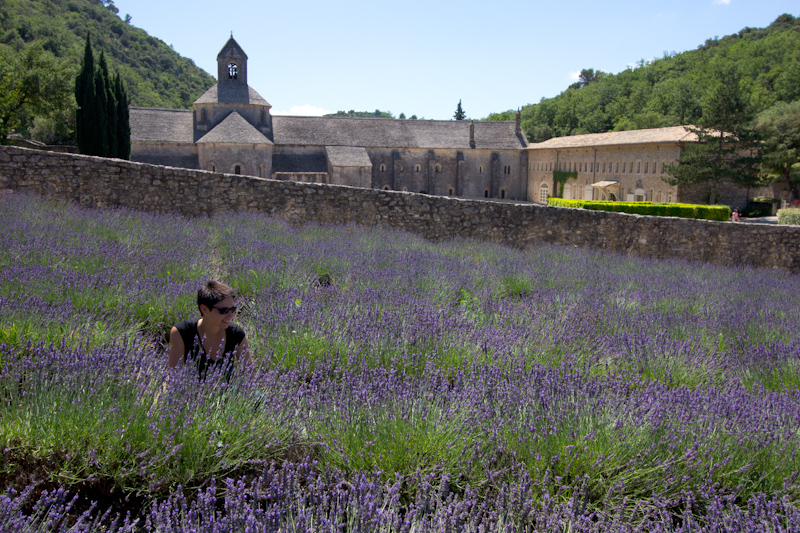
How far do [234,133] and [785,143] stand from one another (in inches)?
1340

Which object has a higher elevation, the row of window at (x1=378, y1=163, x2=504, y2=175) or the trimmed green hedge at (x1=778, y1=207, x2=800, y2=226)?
the row of window at (x1=378, y1=163, x2=504, y2=175)

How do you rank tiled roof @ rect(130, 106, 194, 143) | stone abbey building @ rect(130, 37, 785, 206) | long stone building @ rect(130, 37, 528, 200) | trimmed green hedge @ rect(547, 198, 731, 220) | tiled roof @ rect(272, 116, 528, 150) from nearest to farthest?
trimmed green hedge @ rect(547, 198, 731, 220) < stone abbey building @ rect(130, 37, 785, 206) < long stone building @ rect(130, 37, 528, 200) < tiled roof @ rect(130, 106, 194, 143) < tiled roof @ rect(272, 116, 528, 150)

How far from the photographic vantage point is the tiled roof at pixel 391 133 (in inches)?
1492

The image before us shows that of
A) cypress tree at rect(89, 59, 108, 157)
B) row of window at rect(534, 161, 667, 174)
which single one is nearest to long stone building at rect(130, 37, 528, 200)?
row of window at rect(534, 161, 667, 174)

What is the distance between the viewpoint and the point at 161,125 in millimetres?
34938

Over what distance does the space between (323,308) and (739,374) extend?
9.93 ft

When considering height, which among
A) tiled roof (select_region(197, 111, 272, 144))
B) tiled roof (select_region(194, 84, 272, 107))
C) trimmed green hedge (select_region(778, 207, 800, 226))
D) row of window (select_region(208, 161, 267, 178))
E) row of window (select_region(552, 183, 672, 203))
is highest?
tiled roof (select_region(194, 84, 272, 107))

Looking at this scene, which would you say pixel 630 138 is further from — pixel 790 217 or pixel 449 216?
pixel 449 216

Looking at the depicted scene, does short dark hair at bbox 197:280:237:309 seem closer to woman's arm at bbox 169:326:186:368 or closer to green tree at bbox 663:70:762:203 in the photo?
woman's arm at bbox 169:326:186:368

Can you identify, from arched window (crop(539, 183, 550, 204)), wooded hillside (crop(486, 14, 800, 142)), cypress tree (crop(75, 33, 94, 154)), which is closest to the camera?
cypress tree (crop(75, 33, 94, 154))

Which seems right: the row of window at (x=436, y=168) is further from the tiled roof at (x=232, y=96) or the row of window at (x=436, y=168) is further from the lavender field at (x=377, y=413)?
the lavender field at (x=377, y=413)

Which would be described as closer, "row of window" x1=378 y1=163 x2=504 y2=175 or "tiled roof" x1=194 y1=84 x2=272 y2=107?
"tiled roof" x1=194 y1=84 x2=272 y2=107

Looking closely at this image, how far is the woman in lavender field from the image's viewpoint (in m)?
2.78

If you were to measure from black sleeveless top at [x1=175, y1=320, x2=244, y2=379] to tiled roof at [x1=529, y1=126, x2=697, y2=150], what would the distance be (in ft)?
107
